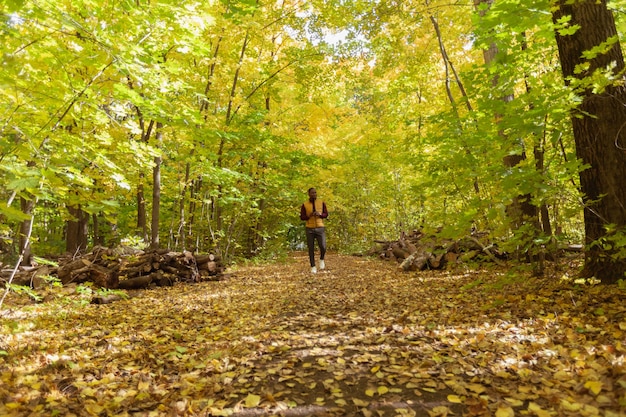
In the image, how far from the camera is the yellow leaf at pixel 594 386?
2.22 meters

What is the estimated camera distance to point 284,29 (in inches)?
506

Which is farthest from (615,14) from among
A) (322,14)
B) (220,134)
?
(220,134)

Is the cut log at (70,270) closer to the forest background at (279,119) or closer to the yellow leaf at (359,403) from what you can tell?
the forest background at (279,119)

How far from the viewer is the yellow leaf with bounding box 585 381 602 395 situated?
222 centimetres

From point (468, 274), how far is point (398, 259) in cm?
435

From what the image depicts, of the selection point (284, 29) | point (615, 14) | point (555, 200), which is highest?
point (284, 29)

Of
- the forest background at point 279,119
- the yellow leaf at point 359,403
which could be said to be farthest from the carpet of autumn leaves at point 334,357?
the forest background at point 279,119

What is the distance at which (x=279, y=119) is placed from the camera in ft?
48.6

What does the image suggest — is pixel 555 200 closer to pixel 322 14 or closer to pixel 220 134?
pixel 220 134

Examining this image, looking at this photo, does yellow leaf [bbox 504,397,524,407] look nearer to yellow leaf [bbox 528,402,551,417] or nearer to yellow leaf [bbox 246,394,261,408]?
yellow leaf [bbox 528,402,551,417]

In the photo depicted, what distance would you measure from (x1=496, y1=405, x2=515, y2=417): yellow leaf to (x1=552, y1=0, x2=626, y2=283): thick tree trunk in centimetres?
283

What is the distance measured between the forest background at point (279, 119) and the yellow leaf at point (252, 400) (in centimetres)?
216

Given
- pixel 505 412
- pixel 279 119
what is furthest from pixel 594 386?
pixel 279 119

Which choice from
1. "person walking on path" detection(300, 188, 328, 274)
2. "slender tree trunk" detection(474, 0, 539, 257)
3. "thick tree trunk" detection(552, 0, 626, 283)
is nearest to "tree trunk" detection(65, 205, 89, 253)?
"person walking on path" detection(300, 188, 328, 274)
